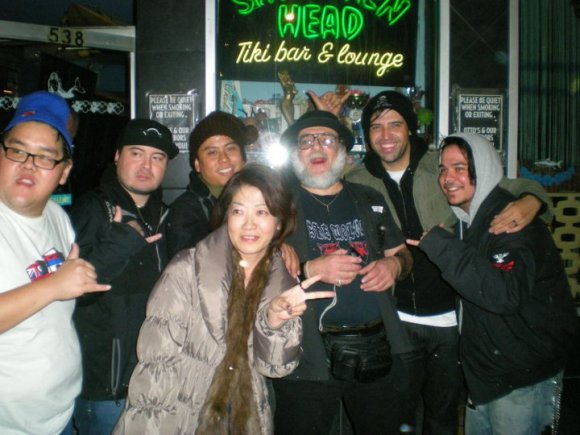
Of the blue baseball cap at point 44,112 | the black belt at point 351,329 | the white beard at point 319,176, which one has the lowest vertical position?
the black belt at point 351,329

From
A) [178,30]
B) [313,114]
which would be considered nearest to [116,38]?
[178,30]

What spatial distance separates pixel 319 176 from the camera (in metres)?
3.03

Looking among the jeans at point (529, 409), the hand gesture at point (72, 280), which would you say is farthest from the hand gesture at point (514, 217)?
the hand gesture at point (72, 280)

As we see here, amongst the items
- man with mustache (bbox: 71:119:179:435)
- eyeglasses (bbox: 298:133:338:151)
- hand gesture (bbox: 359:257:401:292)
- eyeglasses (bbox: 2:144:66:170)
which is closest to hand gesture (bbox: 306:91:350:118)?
eyeglasses (bbox: 298:133:338:151)

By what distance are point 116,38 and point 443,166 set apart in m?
3.78

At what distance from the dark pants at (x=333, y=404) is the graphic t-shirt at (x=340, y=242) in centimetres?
42

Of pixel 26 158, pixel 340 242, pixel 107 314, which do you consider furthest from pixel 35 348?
pixel 340 242

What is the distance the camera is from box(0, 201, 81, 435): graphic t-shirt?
1.86m

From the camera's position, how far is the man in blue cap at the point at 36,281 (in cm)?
185

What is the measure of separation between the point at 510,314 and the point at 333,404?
126 cm

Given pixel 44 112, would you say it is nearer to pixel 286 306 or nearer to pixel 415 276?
pixel 286 306

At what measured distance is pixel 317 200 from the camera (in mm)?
3029

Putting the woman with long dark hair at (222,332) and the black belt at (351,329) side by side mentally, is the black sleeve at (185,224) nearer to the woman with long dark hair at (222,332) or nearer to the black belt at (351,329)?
the woman with long dark hair at (222,332)

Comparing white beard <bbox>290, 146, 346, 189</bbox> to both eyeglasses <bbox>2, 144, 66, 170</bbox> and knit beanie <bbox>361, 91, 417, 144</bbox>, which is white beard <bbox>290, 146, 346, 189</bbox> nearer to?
knit beanie <bbox>361, 91, 417, 144</bbox>
